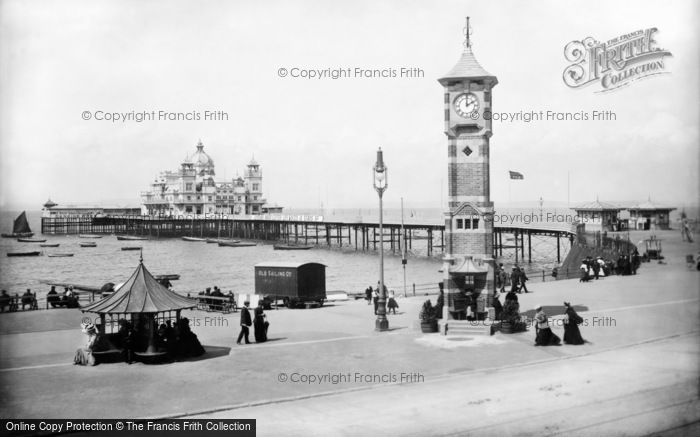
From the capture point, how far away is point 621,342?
1803cm

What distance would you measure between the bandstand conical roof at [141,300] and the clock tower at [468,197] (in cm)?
860

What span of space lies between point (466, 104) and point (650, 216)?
34.3 meters

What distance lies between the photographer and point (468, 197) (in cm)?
2097

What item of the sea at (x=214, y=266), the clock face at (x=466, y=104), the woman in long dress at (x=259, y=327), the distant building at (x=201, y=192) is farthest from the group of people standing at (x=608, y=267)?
the distant building at (x=201, y=192)

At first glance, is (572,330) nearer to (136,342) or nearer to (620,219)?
(136,342)

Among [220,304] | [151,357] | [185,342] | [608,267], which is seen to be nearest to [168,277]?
[220,304]

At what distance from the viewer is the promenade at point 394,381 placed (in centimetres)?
1180

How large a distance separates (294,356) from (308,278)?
51.5 ft

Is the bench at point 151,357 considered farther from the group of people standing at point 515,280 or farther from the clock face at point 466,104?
the group of people standing at point 515,280

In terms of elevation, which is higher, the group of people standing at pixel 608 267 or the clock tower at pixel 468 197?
the clock tower at pixel 468 197

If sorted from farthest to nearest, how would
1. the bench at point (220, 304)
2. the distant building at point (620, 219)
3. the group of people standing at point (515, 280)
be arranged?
the distant building at point (620, 219) < the group of people standing at point (515, 280) < the bench at point (220, 304)

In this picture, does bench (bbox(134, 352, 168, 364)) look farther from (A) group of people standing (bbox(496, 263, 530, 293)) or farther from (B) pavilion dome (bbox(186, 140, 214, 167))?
(B) pavilion dome (bbox(186, 140, 214, 167))

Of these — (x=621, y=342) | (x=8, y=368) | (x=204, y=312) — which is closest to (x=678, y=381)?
(x=621, y=342)

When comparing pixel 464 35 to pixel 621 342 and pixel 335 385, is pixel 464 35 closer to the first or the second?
pixel 621 342
